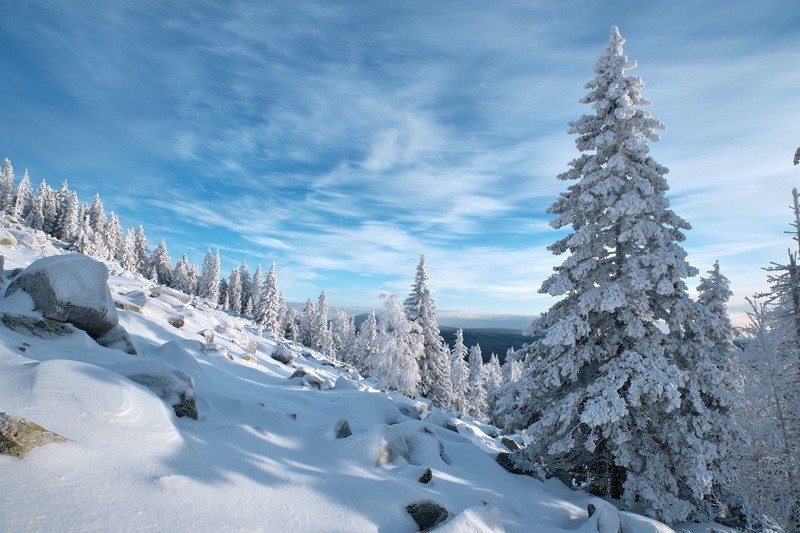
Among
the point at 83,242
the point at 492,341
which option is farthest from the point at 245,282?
the point at 492,341

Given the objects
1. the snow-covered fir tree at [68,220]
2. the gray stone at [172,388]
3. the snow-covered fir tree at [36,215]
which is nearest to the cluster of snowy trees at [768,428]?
the gray stone at [172,388]

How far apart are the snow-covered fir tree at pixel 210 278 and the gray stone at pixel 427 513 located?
246 ft

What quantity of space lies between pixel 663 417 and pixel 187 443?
10153mm

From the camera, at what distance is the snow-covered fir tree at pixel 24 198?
66.1m

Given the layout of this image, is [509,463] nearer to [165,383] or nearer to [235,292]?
[165,383]

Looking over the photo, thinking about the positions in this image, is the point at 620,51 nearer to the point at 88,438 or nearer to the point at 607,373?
the point at 607,373

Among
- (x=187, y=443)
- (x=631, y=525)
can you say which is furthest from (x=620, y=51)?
(x=187, y=443)

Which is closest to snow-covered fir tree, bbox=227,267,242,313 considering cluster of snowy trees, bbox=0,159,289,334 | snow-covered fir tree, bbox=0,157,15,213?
cluster of snowy trees, bbox=0,159,289,334

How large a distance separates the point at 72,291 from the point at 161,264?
80907 mm

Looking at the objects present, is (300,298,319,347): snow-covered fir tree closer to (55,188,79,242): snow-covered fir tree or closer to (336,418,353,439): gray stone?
(55,188,79,242): snow-covered fir tree

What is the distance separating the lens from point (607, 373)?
8781 mm

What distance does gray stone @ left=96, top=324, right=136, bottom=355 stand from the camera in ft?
28.2

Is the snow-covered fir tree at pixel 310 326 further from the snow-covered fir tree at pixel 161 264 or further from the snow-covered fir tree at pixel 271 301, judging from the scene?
the snow-covered fir tree at pixel 161 264

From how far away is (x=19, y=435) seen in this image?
155 inches
